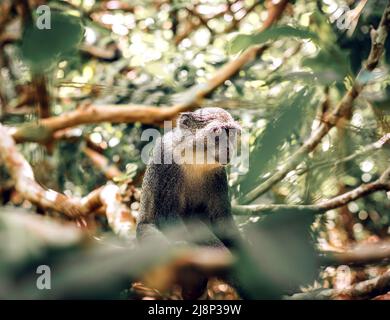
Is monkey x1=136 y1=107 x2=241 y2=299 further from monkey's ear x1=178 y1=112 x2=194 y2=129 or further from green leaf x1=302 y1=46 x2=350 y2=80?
green leaf x1=302 y1=46 x2=350 y2=80

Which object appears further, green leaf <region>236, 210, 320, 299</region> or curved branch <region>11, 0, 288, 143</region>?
curved branch <region>11, 0, 288, 143</region>

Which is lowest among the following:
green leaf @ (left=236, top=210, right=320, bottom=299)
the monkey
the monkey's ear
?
green leaf @ (left=236, top=210, right=320, bottom=299)

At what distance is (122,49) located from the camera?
419 cm

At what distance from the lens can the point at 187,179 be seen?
9.29ft

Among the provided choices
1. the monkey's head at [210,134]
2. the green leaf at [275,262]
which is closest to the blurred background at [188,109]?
the green leaf at [275,262]

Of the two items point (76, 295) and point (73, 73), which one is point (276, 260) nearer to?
point (76, 295)

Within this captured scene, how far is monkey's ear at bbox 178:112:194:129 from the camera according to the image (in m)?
2.65

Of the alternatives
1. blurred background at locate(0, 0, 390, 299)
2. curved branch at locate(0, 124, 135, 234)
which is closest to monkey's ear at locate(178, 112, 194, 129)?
blurred background at locate(0, 0, 390, 299)

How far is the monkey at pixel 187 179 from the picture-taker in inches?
101

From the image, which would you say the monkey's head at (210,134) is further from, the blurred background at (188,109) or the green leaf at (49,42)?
the green leaf at (49,42)

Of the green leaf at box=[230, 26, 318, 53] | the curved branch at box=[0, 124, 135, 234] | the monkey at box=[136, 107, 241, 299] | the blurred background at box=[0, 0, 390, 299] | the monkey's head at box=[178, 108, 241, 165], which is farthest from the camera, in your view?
the curved branch at box=[0, 124, 135, 234]

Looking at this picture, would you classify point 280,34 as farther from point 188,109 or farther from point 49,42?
point 188,109

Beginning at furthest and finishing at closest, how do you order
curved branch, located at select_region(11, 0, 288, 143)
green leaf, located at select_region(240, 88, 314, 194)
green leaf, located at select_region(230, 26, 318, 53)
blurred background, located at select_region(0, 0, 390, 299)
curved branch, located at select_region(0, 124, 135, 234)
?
1. curved branch, located at select_region(11, 0, 288, 143)
2. curved branch, located at select_region(0, 124, 135, 234)
3. green leaf, located at select_region(230, 26, 318, 53)
4. green leaf, located at select_region(240, 88, 314, 194)
5. blurred background, located at select_region(0, 0, 390, 299)

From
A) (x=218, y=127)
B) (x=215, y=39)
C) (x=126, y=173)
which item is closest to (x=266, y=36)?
(x=218, y=127)
